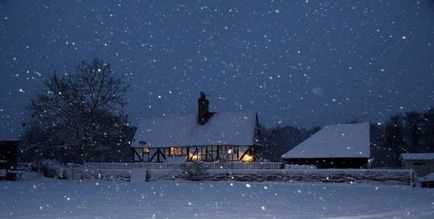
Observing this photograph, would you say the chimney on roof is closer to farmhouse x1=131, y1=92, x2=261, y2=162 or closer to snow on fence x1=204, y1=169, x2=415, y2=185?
farmhouse x1=131, y1=92, x2=261, y2=162

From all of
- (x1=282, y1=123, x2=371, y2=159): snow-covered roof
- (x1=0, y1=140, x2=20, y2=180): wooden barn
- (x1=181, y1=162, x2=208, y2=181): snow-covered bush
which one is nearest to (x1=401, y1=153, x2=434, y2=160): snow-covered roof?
(x1=282, y1=123, x2=371, y2=159): snow-covered roof

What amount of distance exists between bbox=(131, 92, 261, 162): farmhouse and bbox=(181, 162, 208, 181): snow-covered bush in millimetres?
9569

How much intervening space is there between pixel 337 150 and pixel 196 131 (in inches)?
670

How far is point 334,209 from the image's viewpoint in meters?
15.3

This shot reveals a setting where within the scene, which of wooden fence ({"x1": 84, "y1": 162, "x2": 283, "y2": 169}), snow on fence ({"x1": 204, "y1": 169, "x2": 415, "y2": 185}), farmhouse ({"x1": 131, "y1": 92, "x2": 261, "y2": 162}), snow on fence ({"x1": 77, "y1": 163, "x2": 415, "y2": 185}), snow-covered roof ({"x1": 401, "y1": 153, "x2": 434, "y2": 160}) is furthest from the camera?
snow-covered roof ({"x1": 401, "y1": 153, "x2": 434, "y2": 160})

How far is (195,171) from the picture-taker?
123ft

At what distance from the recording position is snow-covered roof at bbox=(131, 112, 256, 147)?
4803 cm

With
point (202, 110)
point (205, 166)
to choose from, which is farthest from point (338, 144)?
point (202, 110)

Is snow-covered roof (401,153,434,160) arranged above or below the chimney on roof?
below

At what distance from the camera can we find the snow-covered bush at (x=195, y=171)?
3759 cm

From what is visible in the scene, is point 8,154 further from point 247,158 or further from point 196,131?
point 247,158

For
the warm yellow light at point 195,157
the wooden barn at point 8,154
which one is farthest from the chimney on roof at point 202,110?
the wooden barn at point 8,154

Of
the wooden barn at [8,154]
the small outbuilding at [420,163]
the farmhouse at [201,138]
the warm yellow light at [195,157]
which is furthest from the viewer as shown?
the small outbuilding at [420,163]

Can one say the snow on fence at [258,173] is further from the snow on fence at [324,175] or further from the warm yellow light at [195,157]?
the warm yellow light at [195,157]
